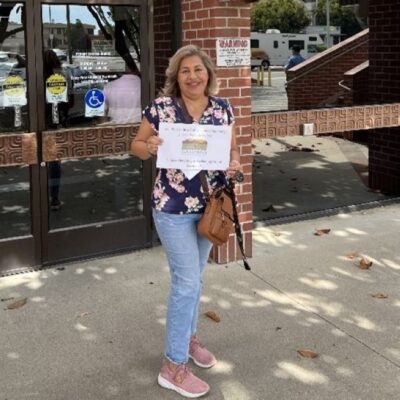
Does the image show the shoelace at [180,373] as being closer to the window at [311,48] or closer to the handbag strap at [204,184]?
the handbag strap at [204,184]

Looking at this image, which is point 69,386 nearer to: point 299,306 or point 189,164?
point 189,164

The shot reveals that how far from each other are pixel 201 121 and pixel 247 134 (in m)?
2.08

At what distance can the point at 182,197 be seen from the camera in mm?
3182

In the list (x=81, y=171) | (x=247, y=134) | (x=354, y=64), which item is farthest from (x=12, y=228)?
(x=354, y=64)

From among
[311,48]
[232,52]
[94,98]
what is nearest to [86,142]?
[94,98]

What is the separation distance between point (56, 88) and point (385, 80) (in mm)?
4449

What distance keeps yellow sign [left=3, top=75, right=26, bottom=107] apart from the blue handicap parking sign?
528mm

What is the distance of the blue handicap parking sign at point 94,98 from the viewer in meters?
5.19

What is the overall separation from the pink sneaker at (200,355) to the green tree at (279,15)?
70128 millimetres

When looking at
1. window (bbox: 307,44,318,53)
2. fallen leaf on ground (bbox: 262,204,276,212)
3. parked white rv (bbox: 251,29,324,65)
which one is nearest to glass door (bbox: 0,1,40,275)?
fallen leaf on ground (bbox: 262,204,276,212)

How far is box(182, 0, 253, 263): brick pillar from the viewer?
5004 millimetres

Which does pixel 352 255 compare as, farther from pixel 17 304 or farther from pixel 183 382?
pixel 17 304

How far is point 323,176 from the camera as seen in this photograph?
9.35 meters

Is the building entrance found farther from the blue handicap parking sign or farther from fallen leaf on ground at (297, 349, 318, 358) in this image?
fallen leaf on ground at (297, 349, 318, 358)
